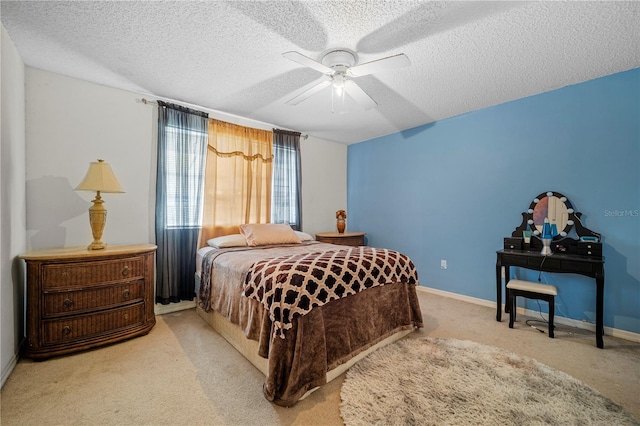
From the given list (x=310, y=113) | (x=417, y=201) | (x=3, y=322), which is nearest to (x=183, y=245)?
(x=3, y=322)

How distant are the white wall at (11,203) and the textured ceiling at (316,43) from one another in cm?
29

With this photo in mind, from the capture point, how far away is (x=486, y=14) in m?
1.75

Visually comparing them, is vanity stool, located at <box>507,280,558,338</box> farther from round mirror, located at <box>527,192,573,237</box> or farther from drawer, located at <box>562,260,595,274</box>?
round mirror, located at <box>527,192,573,237</box>

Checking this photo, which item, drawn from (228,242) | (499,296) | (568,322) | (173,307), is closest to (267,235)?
(228,242)

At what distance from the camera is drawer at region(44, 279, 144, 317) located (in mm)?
2094

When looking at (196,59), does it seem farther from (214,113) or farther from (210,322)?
(210,322)

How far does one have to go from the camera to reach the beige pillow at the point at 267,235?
10.6 ft

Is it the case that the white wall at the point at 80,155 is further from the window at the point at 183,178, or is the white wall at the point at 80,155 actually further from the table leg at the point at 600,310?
the table leg at the point at 600,310

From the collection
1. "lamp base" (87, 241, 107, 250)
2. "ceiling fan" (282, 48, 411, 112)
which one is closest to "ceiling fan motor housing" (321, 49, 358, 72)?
"ceiling fan" (282, 48, 411, 112)

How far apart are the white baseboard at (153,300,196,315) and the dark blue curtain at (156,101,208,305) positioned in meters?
0.08

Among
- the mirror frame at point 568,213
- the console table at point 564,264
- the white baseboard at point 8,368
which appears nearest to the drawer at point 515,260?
the console table at point 564,264

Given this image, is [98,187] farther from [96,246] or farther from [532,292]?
[532,292]

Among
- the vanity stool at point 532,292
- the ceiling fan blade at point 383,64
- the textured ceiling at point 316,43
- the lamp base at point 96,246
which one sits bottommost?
the vanity stool at point 532,292

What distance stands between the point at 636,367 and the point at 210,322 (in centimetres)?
357
